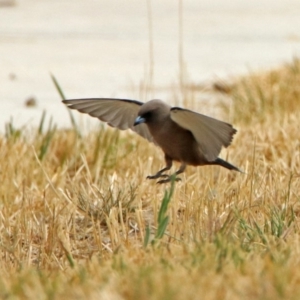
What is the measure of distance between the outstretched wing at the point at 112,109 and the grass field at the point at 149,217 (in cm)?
29

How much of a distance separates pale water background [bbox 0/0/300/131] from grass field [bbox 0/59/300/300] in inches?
68.0

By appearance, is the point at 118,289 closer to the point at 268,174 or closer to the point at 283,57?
the point at 268,174

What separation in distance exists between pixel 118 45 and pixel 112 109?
6.65 metres

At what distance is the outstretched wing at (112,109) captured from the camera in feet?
15.9

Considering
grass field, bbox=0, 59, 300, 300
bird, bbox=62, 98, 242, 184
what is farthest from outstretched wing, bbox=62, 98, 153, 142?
grass field, bbox=0, 59, 300, 300

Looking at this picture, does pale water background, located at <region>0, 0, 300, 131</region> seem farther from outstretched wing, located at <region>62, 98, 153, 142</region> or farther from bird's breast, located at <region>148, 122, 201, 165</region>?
bird's breast, located at <region>148, 122, 201, 165</region>

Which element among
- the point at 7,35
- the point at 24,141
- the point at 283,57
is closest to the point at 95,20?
the point at 7,35

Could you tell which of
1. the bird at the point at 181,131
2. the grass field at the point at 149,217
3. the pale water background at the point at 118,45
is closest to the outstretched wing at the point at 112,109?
the bird at the point at 181,131

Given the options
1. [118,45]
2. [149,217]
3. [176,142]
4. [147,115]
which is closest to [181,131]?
[176,142]

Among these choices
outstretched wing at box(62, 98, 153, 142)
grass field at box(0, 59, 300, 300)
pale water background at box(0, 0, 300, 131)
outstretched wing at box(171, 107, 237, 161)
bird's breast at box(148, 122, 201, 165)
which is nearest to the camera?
grass field at box(0, 59, 300, 300)

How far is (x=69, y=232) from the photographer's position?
4.48m

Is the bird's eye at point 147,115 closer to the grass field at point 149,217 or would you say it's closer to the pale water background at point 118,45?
the grass field at point 149,217

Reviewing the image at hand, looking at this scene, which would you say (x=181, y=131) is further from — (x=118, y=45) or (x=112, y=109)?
(x=118, y=45)

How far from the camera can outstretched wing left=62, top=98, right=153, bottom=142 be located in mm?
4848
